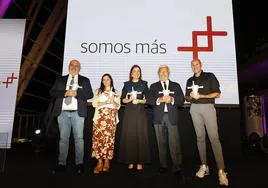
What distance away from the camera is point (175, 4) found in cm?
392

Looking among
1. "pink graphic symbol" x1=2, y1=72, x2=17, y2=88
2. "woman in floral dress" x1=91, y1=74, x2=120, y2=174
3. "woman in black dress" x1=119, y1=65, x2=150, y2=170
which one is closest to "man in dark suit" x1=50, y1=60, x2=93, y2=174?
"woman in floral dress" x1=91, y1=74, x2=120, y2=174

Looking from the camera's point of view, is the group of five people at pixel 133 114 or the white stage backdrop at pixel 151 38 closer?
the group of five people at pixel 133 114

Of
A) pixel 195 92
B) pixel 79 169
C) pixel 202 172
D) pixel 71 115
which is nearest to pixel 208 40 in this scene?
pixel 195 92

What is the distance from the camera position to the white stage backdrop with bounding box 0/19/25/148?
405 cm

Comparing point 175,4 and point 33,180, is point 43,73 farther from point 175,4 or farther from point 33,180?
point 33,180

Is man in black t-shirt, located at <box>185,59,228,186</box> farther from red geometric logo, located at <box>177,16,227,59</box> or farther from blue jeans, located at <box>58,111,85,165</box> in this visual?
blue jeans, located at <box>58,111,85,165</box>

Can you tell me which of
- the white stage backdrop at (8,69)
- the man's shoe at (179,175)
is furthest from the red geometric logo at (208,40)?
the white stage backdrop at (8,69)

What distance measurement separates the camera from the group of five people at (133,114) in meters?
2.75

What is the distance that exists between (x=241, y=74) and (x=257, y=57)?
1219 millimetres

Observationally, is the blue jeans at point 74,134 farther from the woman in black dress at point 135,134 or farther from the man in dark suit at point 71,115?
the woman in black dress at point 135,134

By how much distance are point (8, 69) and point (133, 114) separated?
254cm

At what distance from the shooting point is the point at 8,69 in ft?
13.8

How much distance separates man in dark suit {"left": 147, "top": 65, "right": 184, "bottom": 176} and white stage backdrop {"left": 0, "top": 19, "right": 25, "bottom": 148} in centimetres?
250

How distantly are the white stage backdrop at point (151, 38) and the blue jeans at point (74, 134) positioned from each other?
86 centimetres
